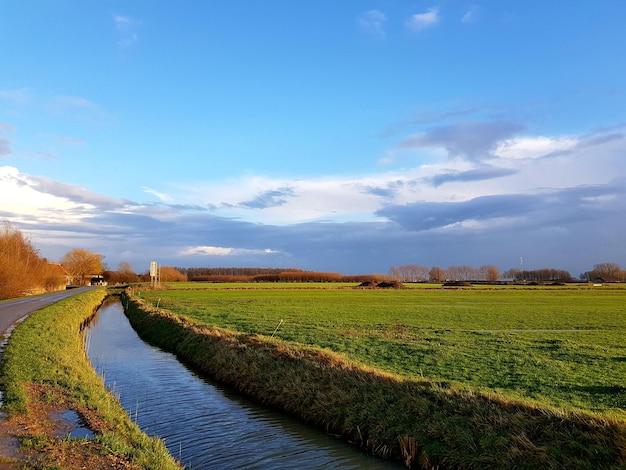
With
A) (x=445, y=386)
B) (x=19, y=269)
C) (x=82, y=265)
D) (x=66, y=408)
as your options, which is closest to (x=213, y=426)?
(x=66, y=408)

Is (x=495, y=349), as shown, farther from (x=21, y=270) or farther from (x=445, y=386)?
(x=21, y=270)

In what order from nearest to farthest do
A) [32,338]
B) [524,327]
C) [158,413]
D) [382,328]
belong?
[158,413] → [32,338] → [382,328] → [524,327]

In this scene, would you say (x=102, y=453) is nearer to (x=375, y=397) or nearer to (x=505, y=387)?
(x=375, y=397)

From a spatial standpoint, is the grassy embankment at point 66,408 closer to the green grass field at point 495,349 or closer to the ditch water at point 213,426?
the ditch water at point 213,426

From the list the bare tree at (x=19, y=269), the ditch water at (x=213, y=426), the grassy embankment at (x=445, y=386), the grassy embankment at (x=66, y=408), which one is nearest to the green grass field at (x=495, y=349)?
the grassy embankment at (x=445, y=386)

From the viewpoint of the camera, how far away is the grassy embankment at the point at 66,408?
899 cm

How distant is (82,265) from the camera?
173 metres

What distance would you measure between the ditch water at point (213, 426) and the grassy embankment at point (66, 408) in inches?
52.8

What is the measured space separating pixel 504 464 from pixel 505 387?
18.6 feet

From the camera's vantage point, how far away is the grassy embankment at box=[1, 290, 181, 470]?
899cm

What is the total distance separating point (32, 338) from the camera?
74.4 ft

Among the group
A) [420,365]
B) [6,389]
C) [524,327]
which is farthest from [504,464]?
[524,327]

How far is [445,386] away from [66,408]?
34.0 ft

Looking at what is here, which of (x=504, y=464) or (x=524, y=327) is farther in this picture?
(x=524, y=327)
